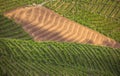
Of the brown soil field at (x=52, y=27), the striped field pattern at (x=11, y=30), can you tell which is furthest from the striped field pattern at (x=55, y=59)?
the brown soil field at (x=52, y=27)

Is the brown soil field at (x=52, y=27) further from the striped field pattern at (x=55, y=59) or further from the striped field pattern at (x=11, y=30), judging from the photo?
the striped field pattern at (x=55, y=59)

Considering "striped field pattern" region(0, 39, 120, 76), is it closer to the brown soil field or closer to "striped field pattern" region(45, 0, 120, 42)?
the brown soil field

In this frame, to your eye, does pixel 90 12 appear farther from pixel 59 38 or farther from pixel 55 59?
pixel 55 59

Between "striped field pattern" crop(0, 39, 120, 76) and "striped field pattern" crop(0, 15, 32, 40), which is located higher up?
"striped field pattern" crop(0, 15, 32, 40)

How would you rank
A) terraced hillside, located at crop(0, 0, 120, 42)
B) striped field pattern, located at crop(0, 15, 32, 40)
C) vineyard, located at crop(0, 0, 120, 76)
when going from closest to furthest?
1. vineyard, located at crop(0, 0, 120, 76)
2. striped field pattern, located at crop(0, 15, 32, 40)
3. terraced hillside, located at crop(0, 0, 120, 42)

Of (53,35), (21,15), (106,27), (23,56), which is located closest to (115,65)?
(106,27)

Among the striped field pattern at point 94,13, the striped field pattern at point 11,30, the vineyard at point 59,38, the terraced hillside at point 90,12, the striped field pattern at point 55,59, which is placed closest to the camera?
the striped field pattern at point 55,59

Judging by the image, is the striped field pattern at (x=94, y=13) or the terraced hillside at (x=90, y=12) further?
the striped field pattern at (x=94, y=13)

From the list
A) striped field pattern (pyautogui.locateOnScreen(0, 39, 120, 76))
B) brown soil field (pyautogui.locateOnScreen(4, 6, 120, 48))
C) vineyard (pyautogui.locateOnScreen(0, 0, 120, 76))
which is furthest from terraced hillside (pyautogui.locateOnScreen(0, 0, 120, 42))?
striped field pattern (pyautogui.locateOnScreen(0, 39, 120, 76))
